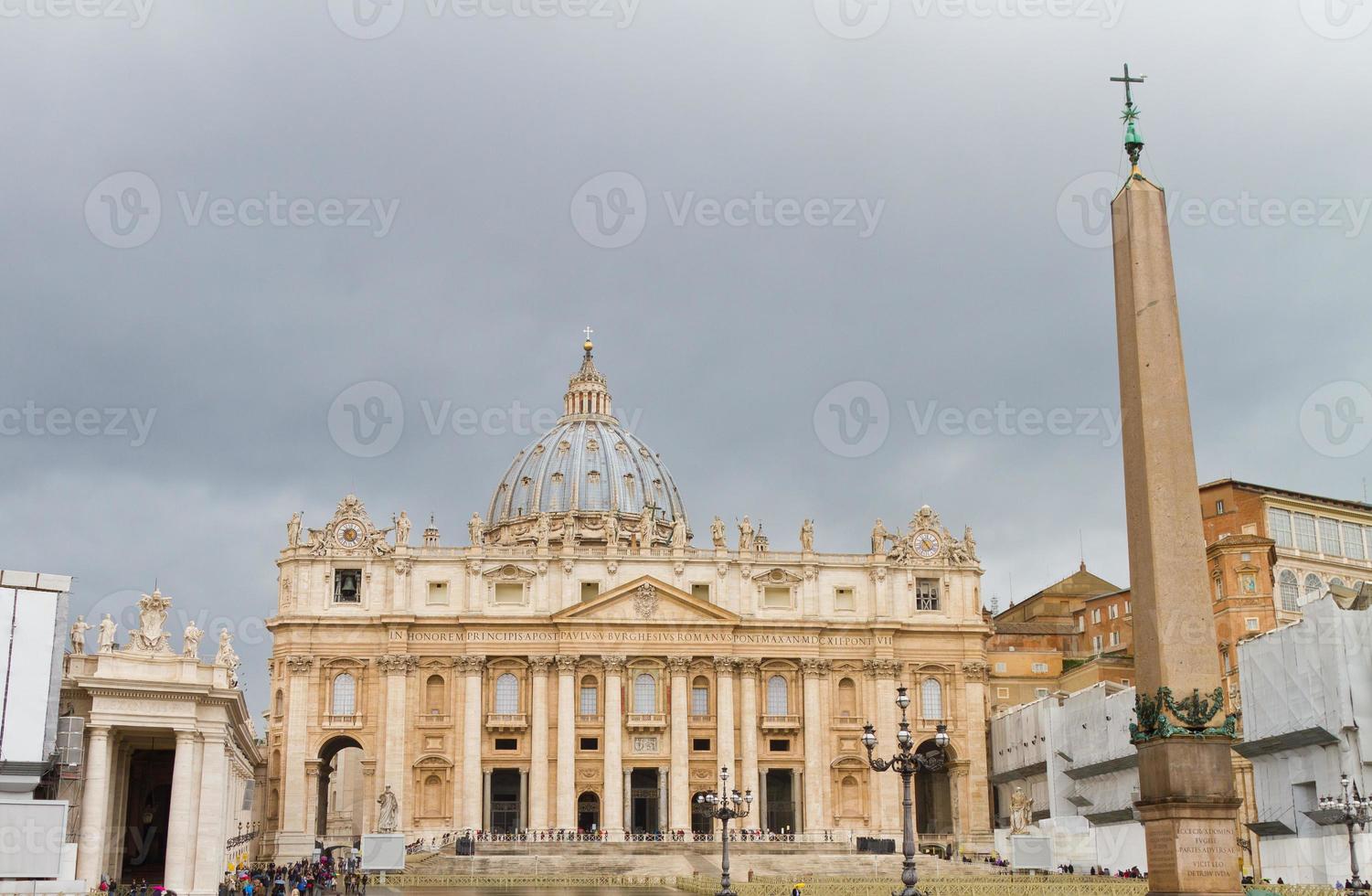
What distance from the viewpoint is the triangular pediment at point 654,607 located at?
3246 inches

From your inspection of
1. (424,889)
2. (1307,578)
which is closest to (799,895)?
(424,889)

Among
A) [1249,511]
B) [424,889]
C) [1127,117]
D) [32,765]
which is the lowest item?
[424,889]

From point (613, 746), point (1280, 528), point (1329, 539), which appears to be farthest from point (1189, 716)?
point (1329, 539)

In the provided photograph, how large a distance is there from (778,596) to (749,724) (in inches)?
290

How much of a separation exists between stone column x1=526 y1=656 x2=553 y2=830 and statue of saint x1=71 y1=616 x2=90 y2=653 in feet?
125

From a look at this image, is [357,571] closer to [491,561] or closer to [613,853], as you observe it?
[491,561]

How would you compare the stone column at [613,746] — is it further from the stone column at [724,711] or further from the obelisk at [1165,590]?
the obelisk at [1165,590]

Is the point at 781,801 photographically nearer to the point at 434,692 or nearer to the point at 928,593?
the point at 928,593

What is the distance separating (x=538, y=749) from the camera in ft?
265

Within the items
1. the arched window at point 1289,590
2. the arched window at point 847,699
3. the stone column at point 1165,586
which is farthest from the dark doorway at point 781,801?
the stone column at point 1165,586

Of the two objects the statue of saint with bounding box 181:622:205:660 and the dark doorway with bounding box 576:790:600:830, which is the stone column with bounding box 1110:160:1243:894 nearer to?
the statue of saint with bounding box 181:622:205:660

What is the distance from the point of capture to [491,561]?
8331 centimetres

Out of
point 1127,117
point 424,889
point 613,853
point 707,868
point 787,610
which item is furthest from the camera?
point 787,610

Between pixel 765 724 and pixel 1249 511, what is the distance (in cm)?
2783
